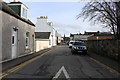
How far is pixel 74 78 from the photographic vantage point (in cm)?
680

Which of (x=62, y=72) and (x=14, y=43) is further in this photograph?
(x=14, y=43)

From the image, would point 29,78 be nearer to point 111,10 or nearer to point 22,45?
point 22,45

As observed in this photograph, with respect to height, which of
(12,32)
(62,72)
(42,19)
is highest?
(42,19)

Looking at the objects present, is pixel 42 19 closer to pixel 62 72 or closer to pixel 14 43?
pixel 14 43

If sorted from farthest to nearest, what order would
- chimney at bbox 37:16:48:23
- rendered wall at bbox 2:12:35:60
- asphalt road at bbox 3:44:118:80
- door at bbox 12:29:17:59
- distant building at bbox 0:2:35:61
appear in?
chimney at bbox 37:16:48:23
door at bbox 12:29:17:59
rendered wall at bbox 2:12:35:60
distant building at bbox 0:2:35:61
asphalt road at bbox 3:44:118:80

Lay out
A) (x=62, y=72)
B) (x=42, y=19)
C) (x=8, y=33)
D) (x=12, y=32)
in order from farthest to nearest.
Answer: (x=42, y=19), (x=12, y=32), (x=8, y=33), (x=62, y=72)

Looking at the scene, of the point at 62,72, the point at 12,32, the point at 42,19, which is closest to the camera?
the point at 62,72

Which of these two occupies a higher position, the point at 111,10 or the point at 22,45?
the point at 111,10

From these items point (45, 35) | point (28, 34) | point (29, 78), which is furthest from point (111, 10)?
point (45, 35)

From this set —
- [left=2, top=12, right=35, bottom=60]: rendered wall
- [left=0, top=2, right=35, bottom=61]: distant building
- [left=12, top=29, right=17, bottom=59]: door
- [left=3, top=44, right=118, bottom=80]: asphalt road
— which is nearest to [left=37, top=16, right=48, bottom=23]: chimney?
[left=0, top=2, right=35, bottom=61]: distant building

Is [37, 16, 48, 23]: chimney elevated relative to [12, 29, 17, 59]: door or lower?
elevated

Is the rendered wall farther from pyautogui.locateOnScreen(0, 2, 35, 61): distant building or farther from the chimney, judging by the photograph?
the chimney

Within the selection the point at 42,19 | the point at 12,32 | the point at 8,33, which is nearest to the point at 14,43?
the point at 12,32

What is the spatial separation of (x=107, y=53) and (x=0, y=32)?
10688 millimetres
